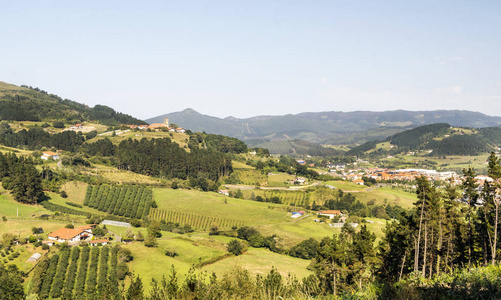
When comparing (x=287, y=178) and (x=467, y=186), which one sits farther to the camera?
(x=287, y=178)

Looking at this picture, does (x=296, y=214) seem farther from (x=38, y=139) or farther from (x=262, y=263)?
(x=38, y=139)

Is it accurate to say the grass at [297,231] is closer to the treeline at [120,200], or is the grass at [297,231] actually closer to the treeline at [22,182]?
the treeline at [120,200]

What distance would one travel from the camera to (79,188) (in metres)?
98.4

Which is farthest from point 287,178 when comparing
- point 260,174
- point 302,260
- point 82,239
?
point 82,239

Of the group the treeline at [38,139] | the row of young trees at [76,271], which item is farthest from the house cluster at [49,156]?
the row of young trees at [76,271]

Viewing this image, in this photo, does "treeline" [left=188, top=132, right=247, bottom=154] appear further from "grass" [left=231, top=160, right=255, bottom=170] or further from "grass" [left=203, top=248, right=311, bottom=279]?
"grass" [left=203, top=248, right=311, bottom=279]

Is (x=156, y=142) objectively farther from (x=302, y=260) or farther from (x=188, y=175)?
(x=302, y=260)

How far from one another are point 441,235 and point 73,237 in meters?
54.1

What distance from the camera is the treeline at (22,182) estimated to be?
8412 centimetres

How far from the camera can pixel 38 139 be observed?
15188 cm

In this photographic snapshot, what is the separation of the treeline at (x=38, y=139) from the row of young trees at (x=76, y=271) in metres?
104

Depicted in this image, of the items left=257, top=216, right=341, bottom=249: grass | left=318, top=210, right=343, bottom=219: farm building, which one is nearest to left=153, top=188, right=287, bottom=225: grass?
left=257, top=216, right=341, bottom=249: grass

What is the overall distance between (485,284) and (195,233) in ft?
237

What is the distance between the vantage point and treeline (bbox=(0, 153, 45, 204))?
84125 millimetres
